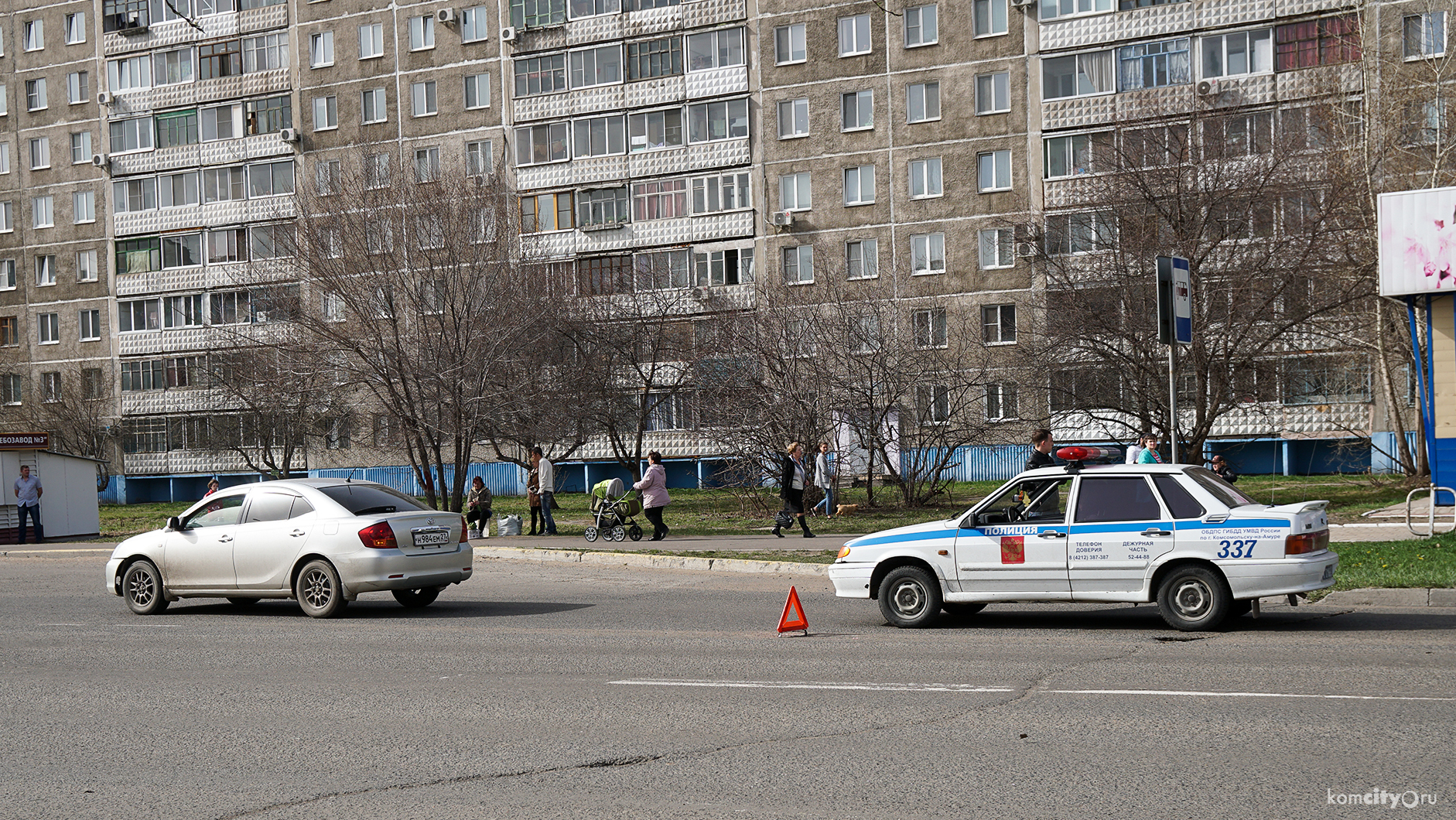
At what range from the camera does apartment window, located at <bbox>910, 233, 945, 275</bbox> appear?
50219 millimetres

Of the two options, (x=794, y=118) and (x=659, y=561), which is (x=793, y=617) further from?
(x=794, y=118)

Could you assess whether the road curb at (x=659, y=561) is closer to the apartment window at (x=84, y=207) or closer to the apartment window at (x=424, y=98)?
the apartment window at (x=424, y=98)

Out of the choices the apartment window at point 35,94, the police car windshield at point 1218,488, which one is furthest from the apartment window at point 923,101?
the apartment window at point 35,94

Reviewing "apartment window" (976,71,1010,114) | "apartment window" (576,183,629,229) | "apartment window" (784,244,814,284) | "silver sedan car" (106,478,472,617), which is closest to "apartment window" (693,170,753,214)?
"apartment window" (784,244,814,284)

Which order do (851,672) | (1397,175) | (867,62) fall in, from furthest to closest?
(867,62)
(1397,175)
(851,672)

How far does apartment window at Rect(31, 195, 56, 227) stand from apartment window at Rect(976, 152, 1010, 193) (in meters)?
46.2

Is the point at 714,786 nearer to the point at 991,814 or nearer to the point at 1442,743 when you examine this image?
the point at 991,814

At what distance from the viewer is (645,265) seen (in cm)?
4903

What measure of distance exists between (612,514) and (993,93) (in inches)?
1188

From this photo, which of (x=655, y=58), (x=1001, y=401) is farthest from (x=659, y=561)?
(x=655, y=58)

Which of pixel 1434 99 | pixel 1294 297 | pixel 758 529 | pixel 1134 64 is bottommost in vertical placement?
pixel 758 529

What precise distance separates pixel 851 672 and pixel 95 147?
65.1 m

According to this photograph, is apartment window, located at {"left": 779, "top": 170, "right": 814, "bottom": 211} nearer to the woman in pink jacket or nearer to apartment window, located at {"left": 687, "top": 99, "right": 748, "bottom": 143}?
apartment window, located at {"left": 687, "top": 99, "right": 748, "bottom": 143}

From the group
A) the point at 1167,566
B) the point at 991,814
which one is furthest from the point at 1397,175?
the point at 991,814
